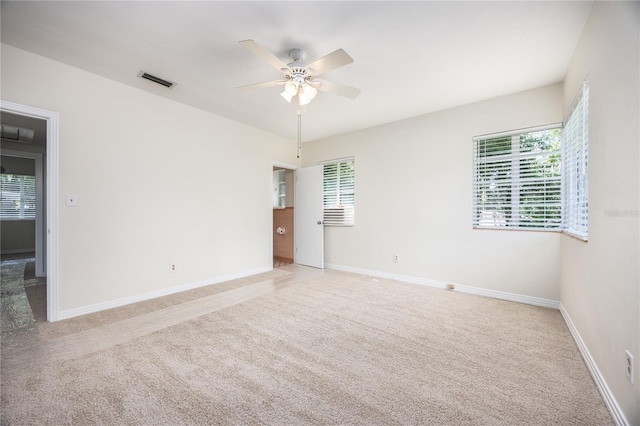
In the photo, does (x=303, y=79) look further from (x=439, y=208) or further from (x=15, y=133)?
(x=15, y=133)

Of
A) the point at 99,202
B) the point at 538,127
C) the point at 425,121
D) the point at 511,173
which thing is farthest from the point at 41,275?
the point at 538,127

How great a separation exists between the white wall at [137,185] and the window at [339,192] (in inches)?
57.6

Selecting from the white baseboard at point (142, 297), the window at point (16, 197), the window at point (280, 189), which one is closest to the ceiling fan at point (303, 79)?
the white baseboard at point (142, 297)

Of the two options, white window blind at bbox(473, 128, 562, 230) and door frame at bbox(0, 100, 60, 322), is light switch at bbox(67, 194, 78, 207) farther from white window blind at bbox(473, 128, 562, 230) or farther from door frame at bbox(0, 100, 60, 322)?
white window blind at bbox(473, 128, 562, 230)

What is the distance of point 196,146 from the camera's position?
3779 mm

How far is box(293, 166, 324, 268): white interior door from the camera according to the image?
16.8 feet

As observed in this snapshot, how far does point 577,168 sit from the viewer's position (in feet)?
8.00

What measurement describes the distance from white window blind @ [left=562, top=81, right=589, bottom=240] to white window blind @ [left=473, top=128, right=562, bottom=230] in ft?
0.46

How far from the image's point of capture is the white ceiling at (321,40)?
74.7 inches

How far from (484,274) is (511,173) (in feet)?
4.40

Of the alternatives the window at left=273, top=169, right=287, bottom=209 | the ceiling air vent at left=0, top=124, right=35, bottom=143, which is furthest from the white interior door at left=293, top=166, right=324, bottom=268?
the ceiling air vent at left=0, top=124, right=35, bottom=143

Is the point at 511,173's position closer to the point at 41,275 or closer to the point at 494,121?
the point at 494,121

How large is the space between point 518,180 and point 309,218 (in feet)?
11.2

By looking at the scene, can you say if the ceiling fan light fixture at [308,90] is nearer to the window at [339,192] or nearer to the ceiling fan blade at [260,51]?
the ceiling fan blade at [260,51]
